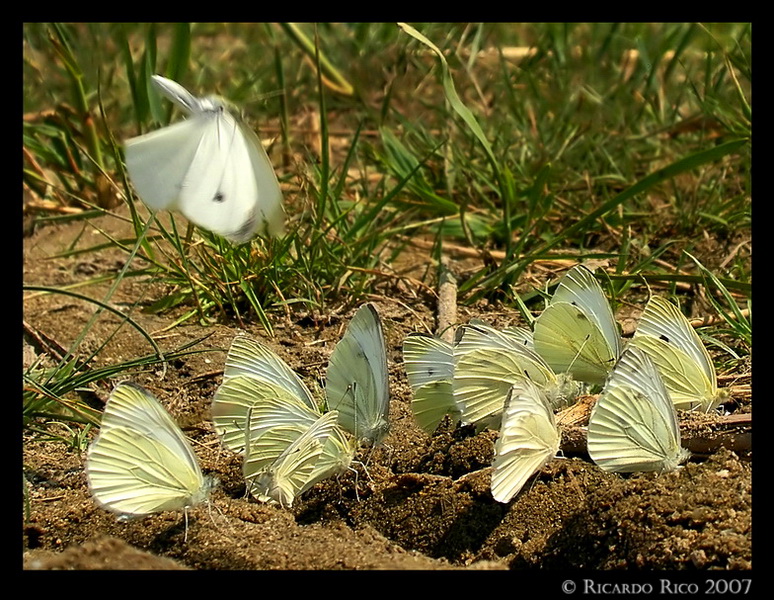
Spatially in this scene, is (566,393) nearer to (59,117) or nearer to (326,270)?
(326,270)

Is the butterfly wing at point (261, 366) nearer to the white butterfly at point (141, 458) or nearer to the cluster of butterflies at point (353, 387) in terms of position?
the cluster of butterflies at point (353, 387)

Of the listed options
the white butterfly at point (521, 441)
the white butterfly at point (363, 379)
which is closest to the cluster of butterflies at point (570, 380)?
the white butterfly at point (521, 441)

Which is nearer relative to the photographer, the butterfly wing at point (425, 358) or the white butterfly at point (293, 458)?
the white butterfly at point (293, 458)

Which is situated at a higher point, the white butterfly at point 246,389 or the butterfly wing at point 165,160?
the butterfly wing at point 165,160

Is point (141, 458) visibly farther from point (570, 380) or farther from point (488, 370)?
point (570, 380)


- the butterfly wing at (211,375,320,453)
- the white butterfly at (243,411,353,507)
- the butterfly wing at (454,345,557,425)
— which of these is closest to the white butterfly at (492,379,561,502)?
the butterfly wing at (454,345,557,425)

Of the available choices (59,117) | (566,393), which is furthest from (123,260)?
(566,393)

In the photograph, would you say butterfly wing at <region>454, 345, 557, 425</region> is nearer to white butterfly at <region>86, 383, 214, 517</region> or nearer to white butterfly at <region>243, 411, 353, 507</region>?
white butterfly at <region>243, 411, 353, 507</region>

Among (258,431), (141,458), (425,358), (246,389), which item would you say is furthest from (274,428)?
(425,358)
